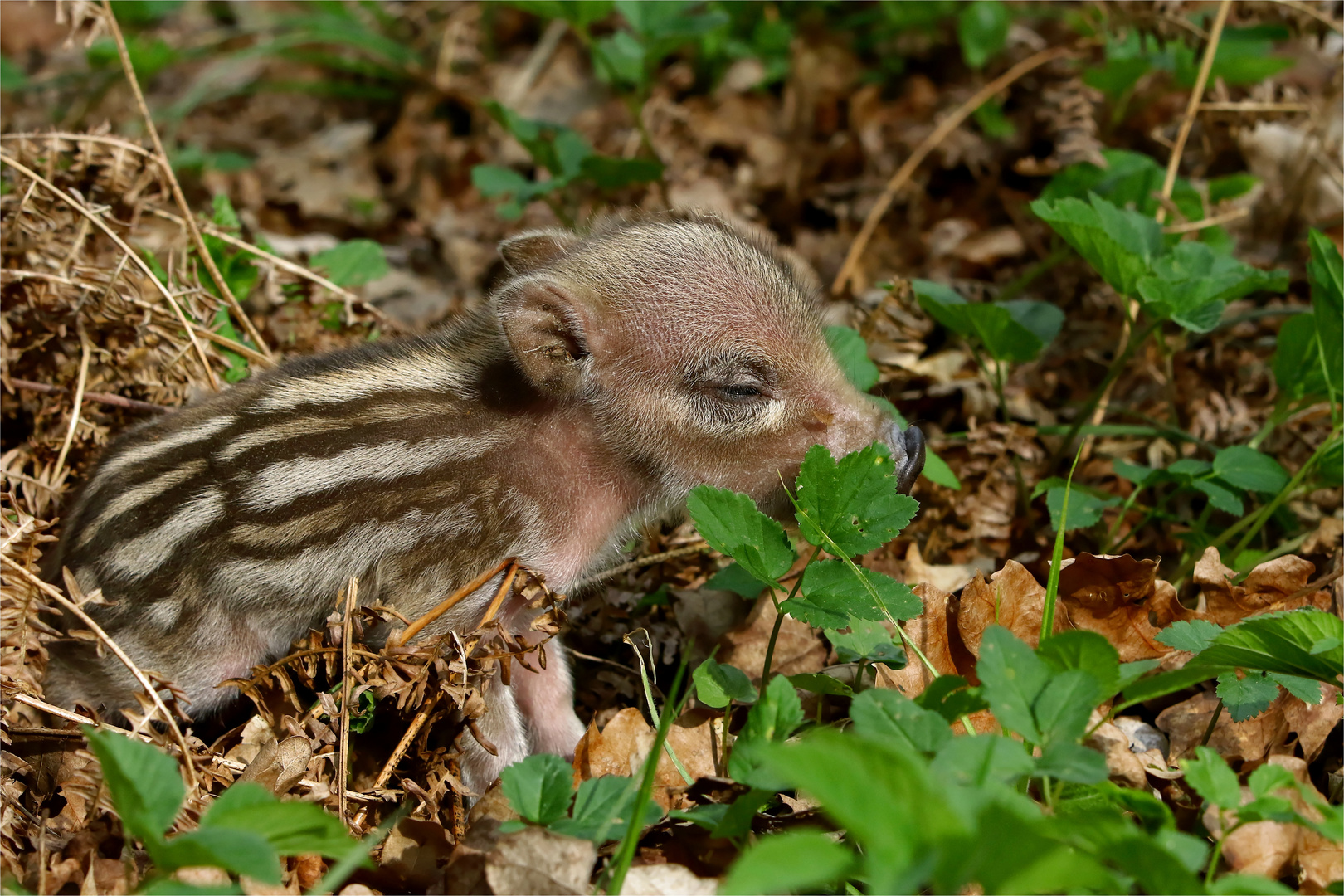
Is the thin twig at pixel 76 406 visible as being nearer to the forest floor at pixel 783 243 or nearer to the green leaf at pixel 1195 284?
the forest floor at pixel 783 243

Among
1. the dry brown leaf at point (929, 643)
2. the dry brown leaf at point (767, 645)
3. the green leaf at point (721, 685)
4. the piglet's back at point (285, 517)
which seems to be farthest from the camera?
the dry brown leaf at point (767, 645)

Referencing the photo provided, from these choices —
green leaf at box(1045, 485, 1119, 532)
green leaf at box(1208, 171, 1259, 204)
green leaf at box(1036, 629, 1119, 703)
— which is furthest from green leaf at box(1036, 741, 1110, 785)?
green leaf at box(1208, 171, 1259, 204)

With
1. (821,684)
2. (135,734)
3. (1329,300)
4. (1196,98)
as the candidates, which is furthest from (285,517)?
(1196,98)

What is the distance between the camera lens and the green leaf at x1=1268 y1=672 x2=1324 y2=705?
108 inches

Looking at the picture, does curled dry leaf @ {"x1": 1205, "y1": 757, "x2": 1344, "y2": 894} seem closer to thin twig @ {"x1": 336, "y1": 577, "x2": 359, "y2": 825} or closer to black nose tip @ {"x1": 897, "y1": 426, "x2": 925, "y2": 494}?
black nose tip @ {"x1": 897, "y1": 426, "x2": 925, "y2": 494}

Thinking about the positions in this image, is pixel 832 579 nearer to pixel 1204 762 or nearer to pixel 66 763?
pixel 1204 762

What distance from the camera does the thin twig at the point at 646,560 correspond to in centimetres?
393

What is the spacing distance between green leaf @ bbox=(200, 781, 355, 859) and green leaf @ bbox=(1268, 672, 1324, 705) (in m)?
2.17

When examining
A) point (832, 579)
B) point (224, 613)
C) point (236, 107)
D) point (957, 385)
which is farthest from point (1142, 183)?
point (236, 107)

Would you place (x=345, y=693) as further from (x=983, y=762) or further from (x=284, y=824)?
(x=983, y=762)

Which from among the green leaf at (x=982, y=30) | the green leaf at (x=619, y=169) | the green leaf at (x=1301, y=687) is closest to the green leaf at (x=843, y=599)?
the green leaf at (x=1301, y=687)

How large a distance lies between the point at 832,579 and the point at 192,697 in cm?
204

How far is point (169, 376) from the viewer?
4.30 m

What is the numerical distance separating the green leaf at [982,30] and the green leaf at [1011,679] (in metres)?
4.62
